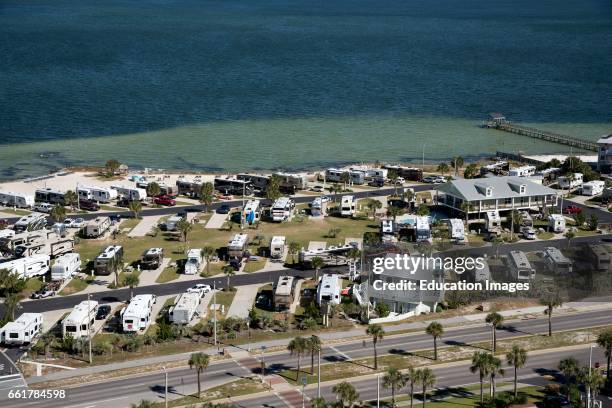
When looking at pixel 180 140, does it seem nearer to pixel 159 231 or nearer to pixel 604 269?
pixel 159 231

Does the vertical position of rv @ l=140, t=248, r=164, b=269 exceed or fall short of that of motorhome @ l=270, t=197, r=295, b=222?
it falls short

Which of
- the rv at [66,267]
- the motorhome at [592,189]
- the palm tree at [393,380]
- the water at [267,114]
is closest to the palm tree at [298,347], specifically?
the palm tree at [393,380]

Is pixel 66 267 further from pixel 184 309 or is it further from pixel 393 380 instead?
pixel 393 380

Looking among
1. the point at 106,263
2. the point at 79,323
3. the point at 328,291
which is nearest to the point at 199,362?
the point at 79,323

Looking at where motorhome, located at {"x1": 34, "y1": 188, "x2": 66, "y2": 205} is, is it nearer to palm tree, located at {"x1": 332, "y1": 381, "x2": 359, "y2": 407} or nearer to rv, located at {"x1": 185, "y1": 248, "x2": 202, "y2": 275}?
rv, located at {"x1": 185, "y1": 248, "x2": 202, "y2": 275}

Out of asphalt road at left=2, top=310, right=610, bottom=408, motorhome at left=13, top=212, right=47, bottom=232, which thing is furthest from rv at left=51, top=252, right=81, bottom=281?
asphalt road at left=2, top=310, right=610, bottom=408

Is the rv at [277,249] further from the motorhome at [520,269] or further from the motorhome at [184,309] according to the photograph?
the motorhome at [520,269]
